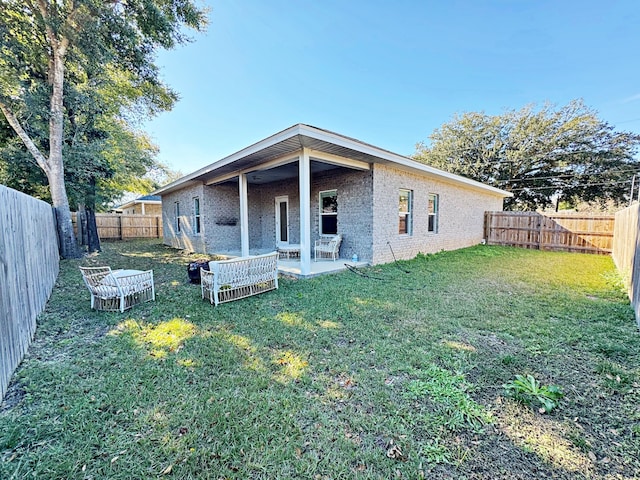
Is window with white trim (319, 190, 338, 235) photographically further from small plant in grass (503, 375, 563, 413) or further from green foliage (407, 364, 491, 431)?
small plant in grass (503, 375, 563, 413)

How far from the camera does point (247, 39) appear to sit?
953 centimetres

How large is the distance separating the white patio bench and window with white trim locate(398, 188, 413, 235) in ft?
17.0

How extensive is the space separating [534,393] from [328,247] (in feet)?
21.6

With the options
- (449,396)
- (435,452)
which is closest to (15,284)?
(435,452)

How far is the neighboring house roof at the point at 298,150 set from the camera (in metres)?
5.57

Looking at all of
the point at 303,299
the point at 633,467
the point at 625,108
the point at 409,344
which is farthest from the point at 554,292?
the point at 625,108

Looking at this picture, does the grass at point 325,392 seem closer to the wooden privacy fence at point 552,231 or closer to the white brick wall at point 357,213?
the white brick wall at point 357,213

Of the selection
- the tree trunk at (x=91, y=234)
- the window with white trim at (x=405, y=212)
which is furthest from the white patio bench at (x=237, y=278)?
the tree trunk at (x=91, y=234)

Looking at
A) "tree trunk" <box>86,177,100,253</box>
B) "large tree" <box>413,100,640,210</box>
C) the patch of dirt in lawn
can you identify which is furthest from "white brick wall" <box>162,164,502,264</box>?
"large tree" <box>413,100,640,210</box>

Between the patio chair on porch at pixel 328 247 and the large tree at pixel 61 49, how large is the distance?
354 inches

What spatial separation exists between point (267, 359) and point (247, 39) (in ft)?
35.6

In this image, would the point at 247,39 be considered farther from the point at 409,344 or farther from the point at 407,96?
the point at 409,344

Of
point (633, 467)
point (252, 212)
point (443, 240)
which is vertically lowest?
point (633, 467)

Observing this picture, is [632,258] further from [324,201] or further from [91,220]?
[91,220]
